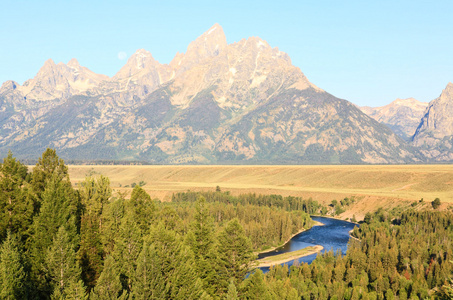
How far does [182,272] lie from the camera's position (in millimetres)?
45594

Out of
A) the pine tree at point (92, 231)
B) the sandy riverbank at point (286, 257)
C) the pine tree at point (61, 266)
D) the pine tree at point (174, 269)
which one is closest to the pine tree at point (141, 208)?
the pine tree at point (92, 231)

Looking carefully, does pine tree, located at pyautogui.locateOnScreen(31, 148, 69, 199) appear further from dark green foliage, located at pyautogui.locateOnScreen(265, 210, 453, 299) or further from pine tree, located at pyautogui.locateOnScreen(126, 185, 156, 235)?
dark green foliage, located at pyautogui.locateOnScreen(265, 210, 453, 299)

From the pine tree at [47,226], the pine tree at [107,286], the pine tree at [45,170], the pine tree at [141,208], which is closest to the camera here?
the pine tree at [107,286]

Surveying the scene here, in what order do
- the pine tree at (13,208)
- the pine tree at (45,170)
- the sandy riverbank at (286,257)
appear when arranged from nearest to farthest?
the pine tree at (13,208) → the pine tree at (45,170) → the sandy riverbank at (286,257)

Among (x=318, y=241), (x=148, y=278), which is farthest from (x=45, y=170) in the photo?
(x=318, y=241)

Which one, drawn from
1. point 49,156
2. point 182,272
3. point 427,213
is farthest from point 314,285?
point 427,213

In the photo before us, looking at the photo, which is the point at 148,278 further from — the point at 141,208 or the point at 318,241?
the point at 318,241

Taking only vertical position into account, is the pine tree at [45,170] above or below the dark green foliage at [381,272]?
above

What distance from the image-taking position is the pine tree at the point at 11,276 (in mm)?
37312

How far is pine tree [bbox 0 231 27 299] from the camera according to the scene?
37.3 metres

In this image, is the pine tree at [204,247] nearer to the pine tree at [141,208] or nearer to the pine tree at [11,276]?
the pine tree at [141,208]

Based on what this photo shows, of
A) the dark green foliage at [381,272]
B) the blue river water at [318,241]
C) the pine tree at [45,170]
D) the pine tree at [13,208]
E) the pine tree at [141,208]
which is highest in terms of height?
the pine tree at [45,170]

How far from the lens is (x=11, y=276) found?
38.3 metres

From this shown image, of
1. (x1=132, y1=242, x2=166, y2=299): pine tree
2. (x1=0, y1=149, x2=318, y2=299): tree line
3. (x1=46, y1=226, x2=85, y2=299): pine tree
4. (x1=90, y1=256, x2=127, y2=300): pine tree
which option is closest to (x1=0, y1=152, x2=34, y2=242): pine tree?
(x1=0, y1=149, x2=318, y2=299): tree line
